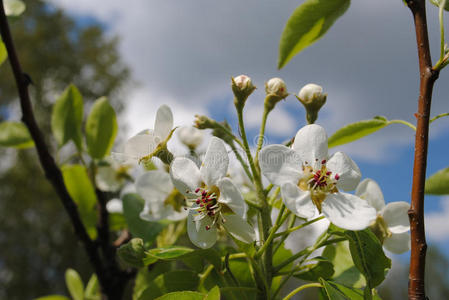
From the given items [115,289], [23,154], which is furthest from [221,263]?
[23,154]

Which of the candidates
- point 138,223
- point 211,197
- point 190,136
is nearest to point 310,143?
point 211,197

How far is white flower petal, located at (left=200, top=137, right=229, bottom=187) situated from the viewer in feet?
1.54

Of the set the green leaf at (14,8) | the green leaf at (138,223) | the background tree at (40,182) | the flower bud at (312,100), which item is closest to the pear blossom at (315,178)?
the flower bud at (312,100)

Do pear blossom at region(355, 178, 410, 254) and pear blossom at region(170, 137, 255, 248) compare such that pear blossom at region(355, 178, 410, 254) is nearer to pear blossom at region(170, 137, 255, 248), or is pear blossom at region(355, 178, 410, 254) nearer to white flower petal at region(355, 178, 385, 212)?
white flower petal at region(355, 178, 385, 212)

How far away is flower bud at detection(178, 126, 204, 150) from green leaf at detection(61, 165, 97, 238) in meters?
0.25

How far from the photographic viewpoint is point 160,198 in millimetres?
695

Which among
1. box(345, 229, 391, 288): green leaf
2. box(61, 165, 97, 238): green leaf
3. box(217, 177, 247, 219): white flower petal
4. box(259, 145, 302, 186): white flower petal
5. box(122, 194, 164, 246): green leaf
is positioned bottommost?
box(61, 165, 97, 238): green leaf

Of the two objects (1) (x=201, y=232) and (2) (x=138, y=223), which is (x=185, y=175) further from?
(2) (x=138, y=223)

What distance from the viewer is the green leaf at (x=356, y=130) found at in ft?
1.99

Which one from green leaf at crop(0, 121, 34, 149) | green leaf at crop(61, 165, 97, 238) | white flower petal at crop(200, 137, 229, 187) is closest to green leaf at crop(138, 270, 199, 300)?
white flower petal at crop(200, 137, 229, 187)

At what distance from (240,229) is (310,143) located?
14 cm

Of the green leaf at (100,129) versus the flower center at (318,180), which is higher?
the flower center at (318,180)

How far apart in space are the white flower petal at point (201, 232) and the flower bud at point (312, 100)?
0.74ft

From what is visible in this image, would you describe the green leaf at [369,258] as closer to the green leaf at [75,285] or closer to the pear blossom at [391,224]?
the pear blossom at [391,224]
